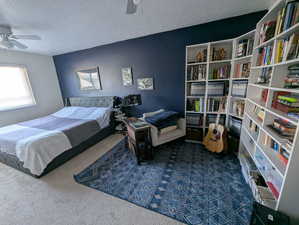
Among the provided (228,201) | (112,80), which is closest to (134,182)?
(228,201)

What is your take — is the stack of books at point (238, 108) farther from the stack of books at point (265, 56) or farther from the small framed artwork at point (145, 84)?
the small framed artwork at point (145, 84)

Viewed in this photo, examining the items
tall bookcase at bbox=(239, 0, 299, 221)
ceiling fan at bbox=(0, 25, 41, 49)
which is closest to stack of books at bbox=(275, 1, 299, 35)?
tall bookcase at bbox=(239, 0, 299, 221)

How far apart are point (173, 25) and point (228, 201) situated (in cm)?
286

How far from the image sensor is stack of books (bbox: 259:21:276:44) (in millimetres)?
1346

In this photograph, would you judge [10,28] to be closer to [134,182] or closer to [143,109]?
[143,109]

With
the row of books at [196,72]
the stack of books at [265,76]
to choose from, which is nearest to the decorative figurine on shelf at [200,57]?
the row of books at [196,72]

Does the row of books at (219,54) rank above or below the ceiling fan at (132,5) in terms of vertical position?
below

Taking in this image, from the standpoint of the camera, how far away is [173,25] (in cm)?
227

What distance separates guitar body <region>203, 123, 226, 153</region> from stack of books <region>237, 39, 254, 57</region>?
3.99 feet

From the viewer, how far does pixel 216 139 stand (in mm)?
2139

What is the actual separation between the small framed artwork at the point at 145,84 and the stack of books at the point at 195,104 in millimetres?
973

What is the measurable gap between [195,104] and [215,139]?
772mm

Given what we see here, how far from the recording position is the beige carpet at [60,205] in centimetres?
126

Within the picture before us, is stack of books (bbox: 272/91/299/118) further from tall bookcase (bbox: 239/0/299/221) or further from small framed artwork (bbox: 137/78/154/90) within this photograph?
small framed artwork (bbox: 137/78/154/90)
